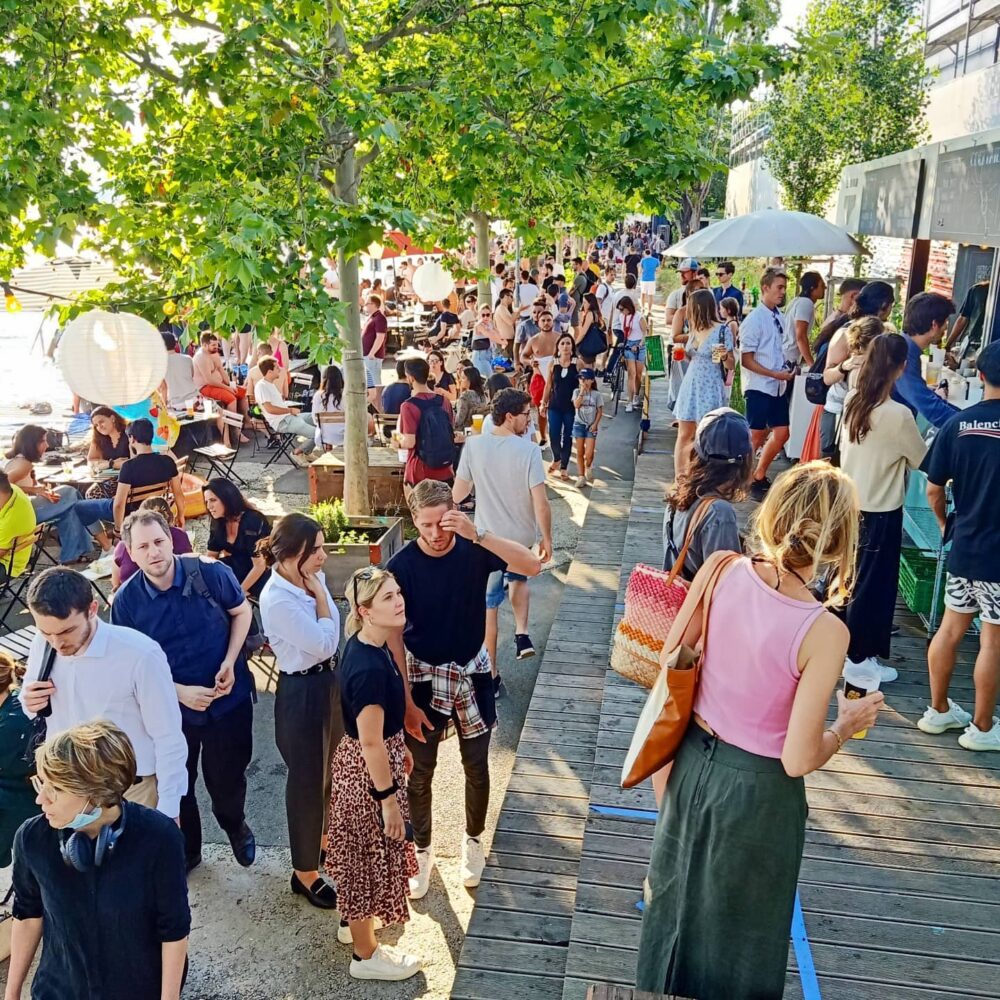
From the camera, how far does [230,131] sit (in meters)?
6.78

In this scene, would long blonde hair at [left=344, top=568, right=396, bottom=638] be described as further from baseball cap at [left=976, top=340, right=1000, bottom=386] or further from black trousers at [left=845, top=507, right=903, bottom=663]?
baseball cap at [left=976, top=340, right=1000, bottom=386]

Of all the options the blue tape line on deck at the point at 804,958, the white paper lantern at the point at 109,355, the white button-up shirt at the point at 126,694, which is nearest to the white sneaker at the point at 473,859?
the white button-up shirt at the point at 126,694

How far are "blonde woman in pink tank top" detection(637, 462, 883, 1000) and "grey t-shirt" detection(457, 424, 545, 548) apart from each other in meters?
3.30

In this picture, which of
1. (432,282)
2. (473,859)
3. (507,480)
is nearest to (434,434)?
(507,480)

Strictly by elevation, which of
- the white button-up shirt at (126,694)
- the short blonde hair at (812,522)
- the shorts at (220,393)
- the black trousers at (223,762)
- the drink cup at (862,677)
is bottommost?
the black trousers at (223,762)

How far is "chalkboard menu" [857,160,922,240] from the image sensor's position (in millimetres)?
8430

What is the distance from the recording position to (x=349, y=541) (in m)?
8.24

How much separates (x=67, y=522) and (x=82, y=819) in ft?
21.4

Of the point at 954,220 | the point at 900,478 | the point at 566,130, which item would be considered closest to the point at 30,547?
the point at 566,130

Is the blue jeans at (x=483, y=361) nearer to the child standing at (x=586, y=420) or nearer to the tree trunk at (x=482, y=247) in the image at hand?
the tree trunk at (x=482, y=247)

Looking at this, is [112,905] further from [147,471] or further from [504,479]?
[147,471]

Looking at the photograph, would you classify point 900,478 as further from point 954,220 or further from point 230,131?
point 230,131

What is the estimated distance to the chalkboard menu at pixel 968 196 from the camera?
6.43 metres

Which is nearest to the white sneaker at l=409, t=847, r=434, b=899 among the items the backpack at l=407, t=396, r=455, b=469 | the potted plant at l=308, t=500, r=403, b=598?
the potted plant at l=308, t=500, r=403, b=598
